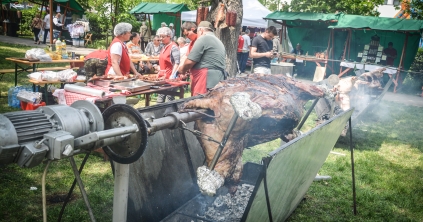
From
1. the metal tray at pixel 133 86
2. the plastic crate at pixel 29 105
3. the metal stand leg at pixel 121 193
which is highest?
the metal tray at pixel 133 86

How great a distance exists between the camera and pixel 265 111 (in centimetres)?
320

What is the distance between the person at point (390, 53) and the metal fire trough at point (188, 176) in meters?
14.8

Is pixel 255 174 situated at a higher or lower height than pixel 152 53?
lower

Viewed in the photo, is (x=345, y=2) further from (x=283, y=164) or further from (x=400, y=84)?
(x=283, y=164)

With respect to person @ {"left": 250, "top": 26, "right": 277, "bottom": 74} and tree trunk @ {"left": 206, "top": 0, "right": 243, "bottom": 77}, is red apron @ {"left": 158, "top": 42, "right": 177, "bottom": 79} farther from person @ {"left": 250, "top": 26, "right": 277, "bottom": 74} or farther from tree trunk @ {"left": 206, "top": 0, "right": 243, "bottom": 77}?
person @ {"left": 250, "top": 26, "right": 277, "bottom": 74}

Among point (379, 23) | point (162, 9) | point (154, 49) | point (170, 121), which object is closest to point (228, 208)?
point (170, 121)

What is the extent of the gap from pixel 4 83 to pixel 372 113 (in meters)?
11.2

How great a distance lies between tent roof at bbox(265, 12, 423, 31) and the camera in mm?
15063

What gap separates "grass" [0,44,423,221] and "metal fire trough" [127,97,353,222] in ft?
3.07

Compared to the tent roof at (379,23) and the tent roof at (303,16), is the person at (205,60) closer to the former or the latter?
the tent roof at (379,23)

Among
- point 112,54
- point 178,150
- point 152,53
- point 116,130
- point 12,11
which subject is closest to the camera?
point 116,130

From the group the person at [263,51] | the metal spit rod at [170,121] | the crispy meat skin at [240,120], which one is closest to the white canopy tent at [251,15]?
the person at [263,51]

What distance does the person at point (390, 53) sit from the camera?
664 inches

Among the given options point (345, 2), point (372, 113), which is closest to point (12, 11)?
point (345, 2)
